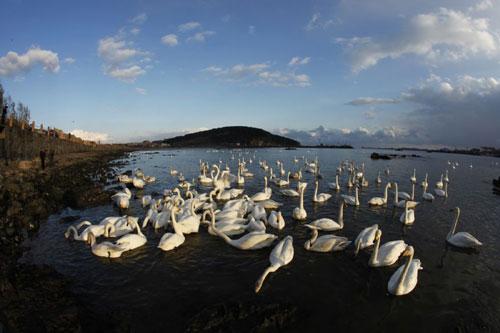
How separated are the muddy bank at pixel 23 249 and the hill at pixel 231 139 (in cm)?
13521

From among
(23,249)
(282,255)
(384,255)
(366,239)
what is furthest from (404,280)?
(23,249)

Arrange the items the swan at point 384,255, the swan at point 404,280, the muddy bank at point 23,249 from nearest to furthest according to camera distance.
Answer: the muddy bank at point 23,249 < the swan at point 404,280 < the swan at point 384,255

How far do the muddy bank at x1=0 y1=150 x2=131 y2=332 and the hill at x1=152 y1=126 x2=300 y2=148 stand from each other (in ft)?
444

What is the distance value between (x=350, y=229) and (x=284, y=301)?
7535 mm

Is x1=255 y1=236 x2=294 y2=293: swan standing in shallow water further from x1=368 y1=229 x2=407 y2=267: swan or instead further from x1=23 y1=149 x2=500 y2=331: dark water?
x1=368 y1=229 x2=407 y2=267: swan

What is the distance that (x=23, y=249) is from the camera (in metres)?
11.7

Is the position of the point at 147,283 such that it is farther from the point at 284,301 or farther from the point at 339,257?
the point at 339,257

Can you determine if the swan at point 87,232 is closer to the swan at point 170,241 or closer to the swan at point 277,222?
the swan at point 170,241

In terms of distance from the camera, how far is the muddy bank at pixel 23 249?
7.09m

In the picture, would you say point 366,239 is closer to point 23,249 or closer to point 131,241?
point 131,241

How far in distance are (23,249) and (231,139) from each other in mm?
158779

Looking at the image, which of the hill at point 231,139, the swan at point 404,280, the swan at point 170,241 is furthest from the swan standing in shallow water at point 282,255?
the hill at point 231,139

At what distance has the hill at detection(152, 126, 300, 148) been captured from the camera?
164 m

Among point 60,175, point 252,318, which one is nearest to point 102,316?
point 252,318
